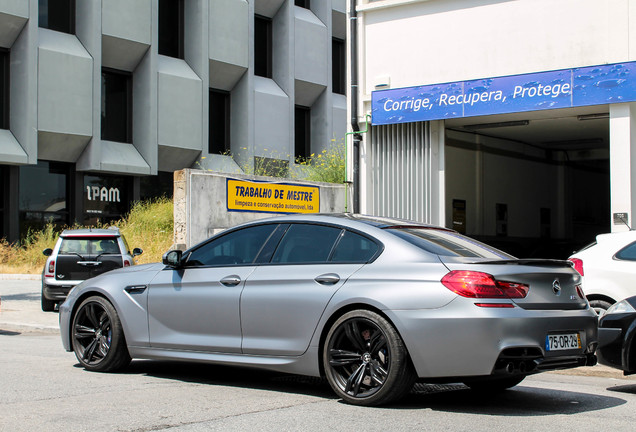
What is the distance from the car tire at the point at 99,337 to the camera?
303 inches

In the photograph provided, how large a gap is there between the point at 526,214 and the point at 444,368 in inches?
767

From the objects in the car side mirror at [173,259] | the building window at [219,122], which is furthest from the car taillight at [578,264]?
the building window at [219,122]

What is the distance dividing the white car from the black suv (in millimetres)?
9209

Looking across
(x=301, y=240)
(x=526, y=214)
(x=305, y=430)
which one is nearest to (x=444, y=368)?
Answer: (x=305, y=430)

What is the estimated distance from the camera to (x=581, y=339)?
6184 millimetres

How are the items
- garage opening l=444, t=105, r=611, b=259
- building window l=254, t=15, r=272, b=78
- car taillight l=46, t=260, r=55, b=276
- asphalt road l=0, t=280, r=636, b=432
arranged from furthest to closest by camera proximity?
1. building window l=254, t=15, r=272, b=78
2. garage opening l=444, t=105, r=611, b=259
3. car taillight l=46, t=260, r=55, b=276
4. asphalt road l=0, t=280, r=636, b=432

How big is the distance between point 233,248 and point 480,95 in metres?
10.5

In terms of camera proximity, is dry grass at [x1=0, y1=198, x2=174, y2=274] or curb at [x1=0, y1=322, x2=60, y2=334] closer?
curb at [x1=0, y1=322, x2=60, y2=334]

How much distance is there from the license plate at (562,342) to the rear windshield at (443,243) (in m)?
0.80

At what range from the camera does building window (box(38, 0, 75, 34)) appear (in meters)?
29.3

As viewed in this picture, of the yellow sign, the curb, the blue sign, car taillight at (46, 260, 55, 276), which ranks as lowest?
the curb

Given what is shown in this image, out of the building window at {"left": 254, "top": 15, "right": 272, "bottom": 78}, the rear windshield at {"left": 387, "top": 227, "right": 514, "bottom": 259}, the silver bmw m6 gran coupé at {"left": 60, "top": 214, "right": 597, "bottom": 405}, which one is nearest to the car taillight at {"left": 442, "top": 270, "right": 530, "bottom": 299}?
the silver bmw m6 gran coupé at {"left": 60, "top": 214, "right": 597, "bottom": 405}

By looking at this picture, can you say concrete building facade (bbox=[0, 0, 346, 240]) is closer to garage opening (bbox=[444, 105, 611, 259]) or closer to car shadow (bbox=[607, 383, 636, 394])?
garage opening (bbox=[444, 105, 611, 259])

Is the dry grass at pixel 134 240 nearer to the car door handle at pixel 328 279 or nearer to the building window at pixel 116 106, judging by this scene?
the building window at pixel 116 106
